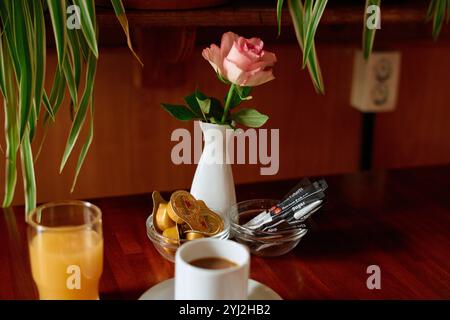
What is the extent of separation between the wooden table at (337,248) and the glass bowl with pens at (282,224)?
0.09ft

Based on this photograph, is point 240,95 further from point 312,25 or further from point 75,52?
point 75,52

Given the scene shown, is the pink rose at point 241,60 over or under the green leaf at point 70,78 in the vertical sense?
over

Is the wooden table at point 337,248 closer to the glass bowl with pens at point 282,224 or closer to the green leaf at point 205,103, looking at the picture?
the glass bowl with pens at point 282,224

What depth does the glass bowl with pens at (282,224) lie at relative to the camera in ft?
3.73

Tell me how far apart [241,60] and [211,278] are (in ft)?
1.16

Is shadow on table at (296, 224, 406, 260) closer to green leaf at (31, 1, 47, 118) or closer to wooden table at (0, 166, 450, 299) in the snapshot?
wooden table at (0, 166, 450, 299)

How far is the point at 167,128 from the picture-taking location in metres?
1.72

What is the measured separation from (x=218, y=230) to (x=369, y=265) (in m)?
0.25

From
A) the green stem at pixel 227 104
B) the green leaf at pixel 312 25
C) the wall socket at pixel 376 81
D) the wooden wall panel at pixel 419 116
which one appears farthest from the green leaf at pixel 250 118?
the wooden wall panel at pixel 419 116

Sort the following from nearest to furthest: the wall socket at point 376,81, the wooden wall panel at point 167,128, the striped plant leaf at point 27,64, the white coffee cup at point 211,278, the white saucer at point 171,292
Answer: the white coffee cup at point 211,278
the white saucer at point 171,292
the striped plant leaf at point 27,64
the wooden wall panel at point 167,128
the wall socket at point 376,81

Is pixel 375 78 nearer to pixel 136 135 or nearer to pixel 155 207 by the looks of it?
pixel 136 135

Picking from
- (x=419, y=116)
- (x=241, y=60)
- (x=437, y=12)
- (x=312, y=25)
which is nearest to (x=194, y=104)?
(x=241, y=60)

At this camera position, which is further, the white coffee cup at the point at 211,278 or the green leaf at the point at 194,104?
the green leaf at the point at 194,104
